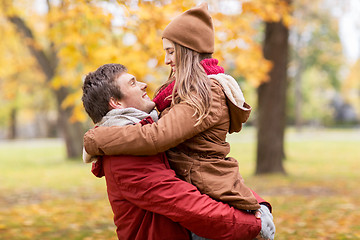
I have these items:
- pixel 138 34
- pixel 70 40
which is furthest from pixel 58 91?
pixel 138 34

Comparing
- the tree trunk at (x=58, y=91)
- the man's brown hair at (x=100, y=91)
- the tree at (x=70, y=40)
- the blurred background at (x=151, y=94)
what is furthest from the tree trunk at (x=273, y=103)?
the man's brown hair at (x=100, y=91)

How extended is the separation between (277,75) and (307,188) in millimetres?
2894

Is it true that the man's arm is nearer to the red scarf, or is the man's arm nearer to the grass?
the red scarf

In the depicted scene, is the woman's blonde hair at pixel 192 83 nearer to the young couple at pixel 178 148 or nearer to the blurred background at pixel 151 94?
the young couple at pixel 178 148

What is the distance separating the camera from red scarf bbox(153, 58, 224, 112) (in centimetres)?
246

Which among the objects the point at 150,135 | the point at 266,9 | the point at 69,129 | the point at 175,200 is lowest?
the point at 69,129

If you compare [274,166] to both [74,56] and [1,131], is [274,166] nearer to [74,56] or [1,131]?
[74,56]

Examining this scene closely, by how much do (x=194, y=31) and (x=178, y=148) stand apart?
0.66 metres

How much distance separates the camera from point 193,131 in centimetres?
226

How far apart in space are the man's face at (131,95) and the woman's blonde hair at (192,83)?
6.9 inches

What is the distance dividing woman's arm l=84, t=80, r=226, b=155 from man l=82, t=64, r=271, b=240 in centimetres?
8

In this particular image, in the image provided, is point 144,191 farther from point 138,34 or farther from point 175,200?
point 138,34

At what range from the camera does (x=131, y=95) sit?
2414 millimetres

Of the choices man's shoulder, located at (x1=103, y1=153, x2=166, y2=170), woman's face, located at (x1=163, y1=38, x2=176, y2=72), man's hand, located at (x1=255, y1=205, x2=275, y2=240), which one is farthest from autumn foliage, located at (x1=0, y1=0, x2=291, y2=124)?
man's hand, located at (x1=255, y1=205, x2=275, y2=240)
